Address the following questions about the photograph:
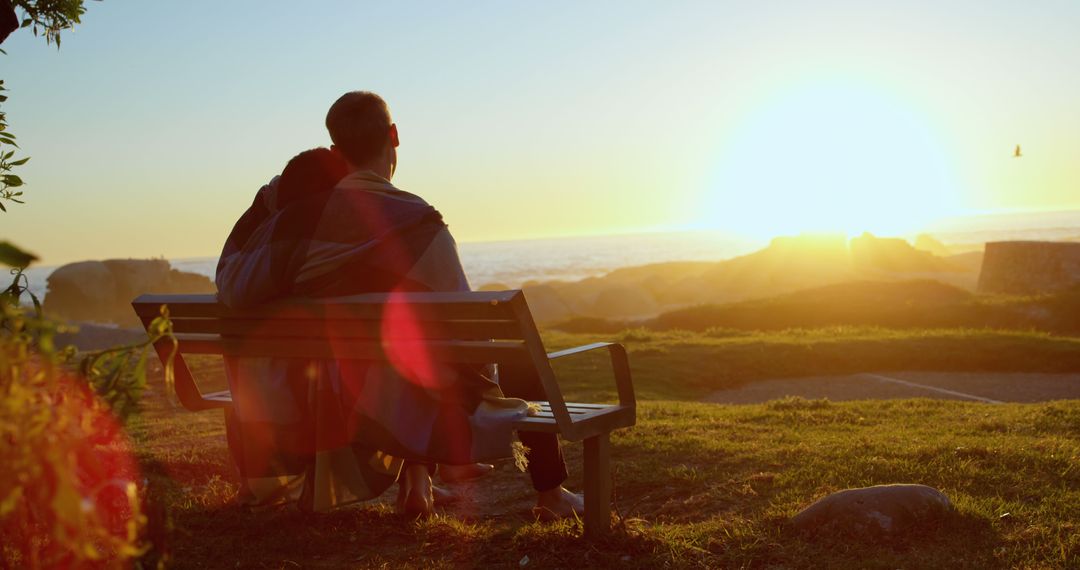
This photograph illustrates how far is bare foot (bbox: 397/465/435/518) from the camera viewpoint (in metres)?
4.58

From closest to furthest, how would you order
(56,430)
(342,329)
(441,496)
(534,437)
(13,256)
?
(56,430), (13,256), (342,329), (534,437), (441,496)

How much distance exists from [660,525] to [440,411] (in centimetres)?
124

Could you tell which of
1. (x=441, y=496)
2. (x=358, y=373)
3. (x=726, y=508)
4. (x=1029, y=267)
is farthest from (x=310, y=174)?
(x=1029, y=267)

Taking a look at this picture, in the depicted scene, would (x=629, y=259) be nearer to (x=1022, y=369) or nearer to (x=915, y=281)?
(x=915, y=281)

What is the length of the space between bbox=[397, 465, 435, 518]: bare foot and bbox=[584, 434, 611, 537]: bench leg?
3.31 ft

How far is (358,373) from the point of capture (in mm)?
3852

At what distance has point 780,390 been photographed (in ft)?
36.1

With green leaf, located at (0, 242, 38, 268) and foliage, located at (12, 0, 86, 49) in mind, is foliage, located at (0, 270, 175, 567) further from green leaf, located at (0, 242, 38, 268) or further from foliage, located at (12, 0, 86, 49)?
foliage, located at (12, 0, 86, 49)

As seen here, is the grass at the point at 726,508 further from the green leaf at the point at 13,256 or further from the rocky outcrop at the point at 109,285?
the rocky outcrop at the point at 109,285

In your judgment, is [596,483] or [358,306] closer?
[358,306]

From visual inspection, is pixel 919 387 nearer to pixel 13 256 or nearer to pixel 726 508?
pixel 726 508

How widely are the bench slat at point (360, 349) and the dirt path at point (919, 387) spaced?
7.35 m

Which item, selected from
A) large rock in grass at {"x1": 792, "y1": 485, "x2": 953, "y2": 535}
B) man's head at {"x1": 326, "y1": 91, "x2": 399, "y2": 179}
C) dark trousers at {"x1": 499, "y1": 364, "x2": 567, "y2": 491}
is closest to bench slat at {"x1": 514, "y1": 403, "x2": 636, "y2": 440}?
dark trousers at {"x1": 499, "y1": 364, "x2": 567, "y2": 491}

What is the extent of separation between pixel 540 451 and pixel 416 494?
2.58 feet
